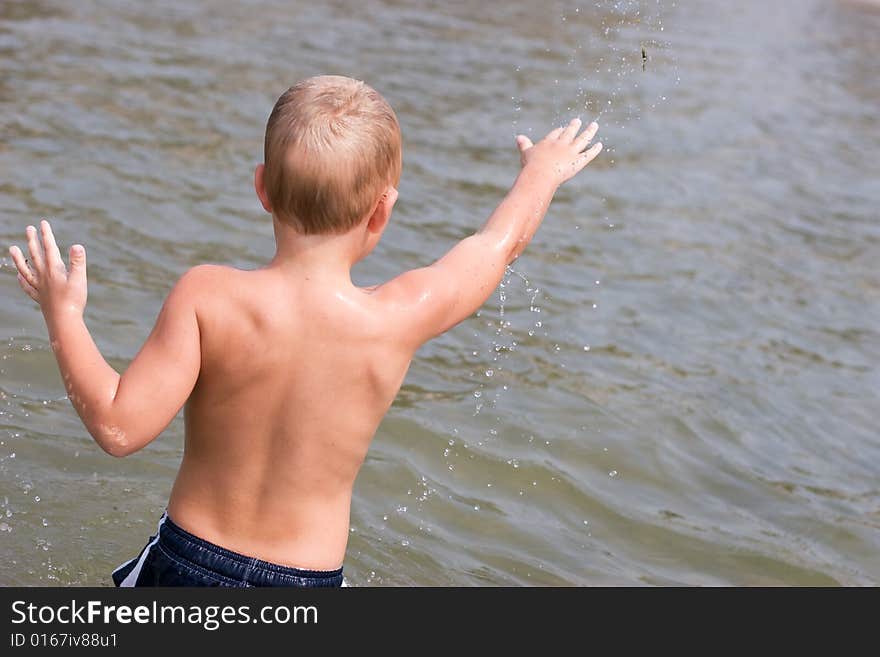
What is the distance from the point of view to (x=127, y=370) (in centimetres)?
290

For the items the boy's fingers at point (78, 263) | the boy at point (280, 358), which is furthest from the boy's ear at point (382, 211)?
the boy's fingers at point (78, 263)

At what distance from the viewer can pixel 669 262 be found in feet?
27.7

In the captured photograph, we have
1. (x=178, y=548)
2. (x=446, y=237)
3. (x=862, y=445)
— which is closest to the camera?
(x=178, y=548)

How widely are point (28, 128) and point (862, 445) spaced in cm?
549

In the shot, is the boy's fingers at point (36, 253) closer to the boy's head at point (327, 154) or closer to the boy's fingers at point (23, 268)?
the boy's fingers at point (23, 268)

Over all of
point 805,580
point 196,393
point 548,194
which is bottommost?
point 805,580

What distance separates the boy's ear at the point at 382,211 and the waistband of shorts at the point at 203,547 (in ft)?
2.62

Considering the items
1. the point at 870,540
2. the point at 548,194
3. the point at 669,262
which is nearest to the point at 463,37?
the point at 669,262

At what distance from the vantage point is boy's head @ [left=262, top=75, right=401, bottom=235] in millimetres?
2885

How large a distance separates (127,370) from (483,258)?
93cm

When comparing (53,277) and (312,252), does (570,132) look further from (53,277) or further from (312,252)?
(53,277)

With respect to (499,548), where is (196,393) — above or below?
above

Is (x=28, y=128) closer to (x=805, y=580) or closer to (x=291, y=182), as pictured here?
(x=805, y=580)

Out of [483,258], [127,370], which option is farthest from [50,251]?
[483,258]
